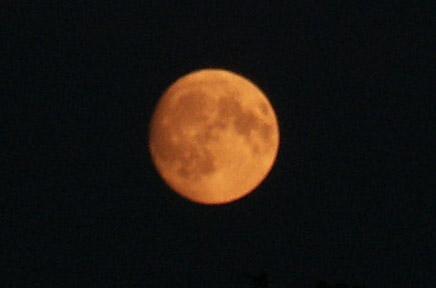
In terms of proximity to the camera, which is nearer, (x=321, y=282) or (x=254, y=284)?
(x=254, y=284)

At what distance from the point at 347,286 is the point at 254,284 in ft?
12.3

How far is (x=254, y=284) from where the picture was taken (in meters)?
31.2

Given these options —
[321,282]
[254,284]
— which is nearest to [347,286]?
Result: [321,282]

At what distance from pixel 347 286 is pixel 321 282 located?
0.79 meters

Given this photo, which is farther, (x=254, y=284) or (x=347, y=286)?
(x=347, y=286)

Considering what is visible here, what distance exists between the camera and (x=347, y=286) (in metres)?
33.8

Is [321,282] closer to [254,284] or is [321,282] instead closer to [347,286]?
[347,286]

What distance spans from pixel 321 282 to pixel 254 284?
10.0 feet

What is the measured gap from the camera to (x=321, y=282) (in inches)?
1323
